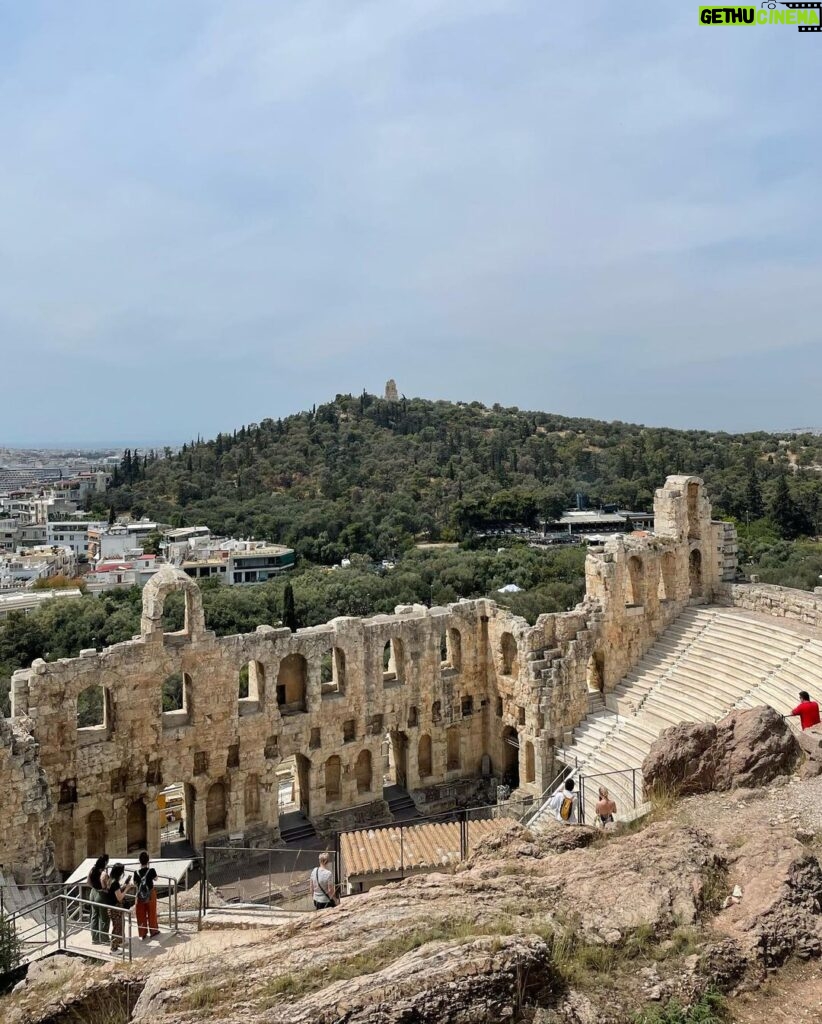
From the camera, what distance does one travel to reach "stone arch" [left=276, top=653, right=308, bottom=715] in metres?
25.0

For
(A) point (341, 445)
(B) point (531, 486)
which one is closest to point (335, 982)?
(B) point (531, 486)

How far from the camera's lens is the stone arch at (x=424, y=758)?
90.7 feet

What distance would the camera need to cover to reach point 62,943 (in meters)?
12.2

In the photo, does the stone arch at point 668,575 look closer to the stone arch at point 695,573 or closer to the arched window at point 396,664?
the stone arch at point 695,573

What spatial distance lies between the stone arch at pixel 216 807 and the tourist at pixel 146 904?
11300mm

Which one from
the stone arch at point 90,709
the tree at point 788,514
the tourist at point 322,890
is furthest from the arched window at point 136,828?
the tree at point 788,514

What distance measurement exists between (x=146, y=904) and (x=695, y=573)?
23148 millimetres

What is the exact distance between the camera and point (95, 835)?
22000mm

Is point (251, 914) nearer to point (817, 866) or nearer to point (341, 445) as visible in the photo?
point (817, 866)

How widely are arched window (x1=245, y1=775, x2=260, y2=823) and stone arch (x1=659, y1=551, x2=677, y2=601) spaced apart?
15.8 meters

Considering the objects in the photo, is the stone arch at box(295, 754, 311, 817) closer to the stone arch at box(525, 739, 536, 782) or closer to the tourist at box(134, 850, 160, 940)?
the stone arch at box(525, 739, 536, 782)

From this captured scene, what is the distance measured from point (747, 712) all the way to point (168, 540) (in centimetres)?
8385

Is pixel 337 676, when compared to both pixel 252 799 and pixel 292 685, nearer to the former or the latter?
pixel 292 685

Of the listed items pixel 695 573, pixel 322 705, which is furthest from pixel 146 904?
pixel 695 573
